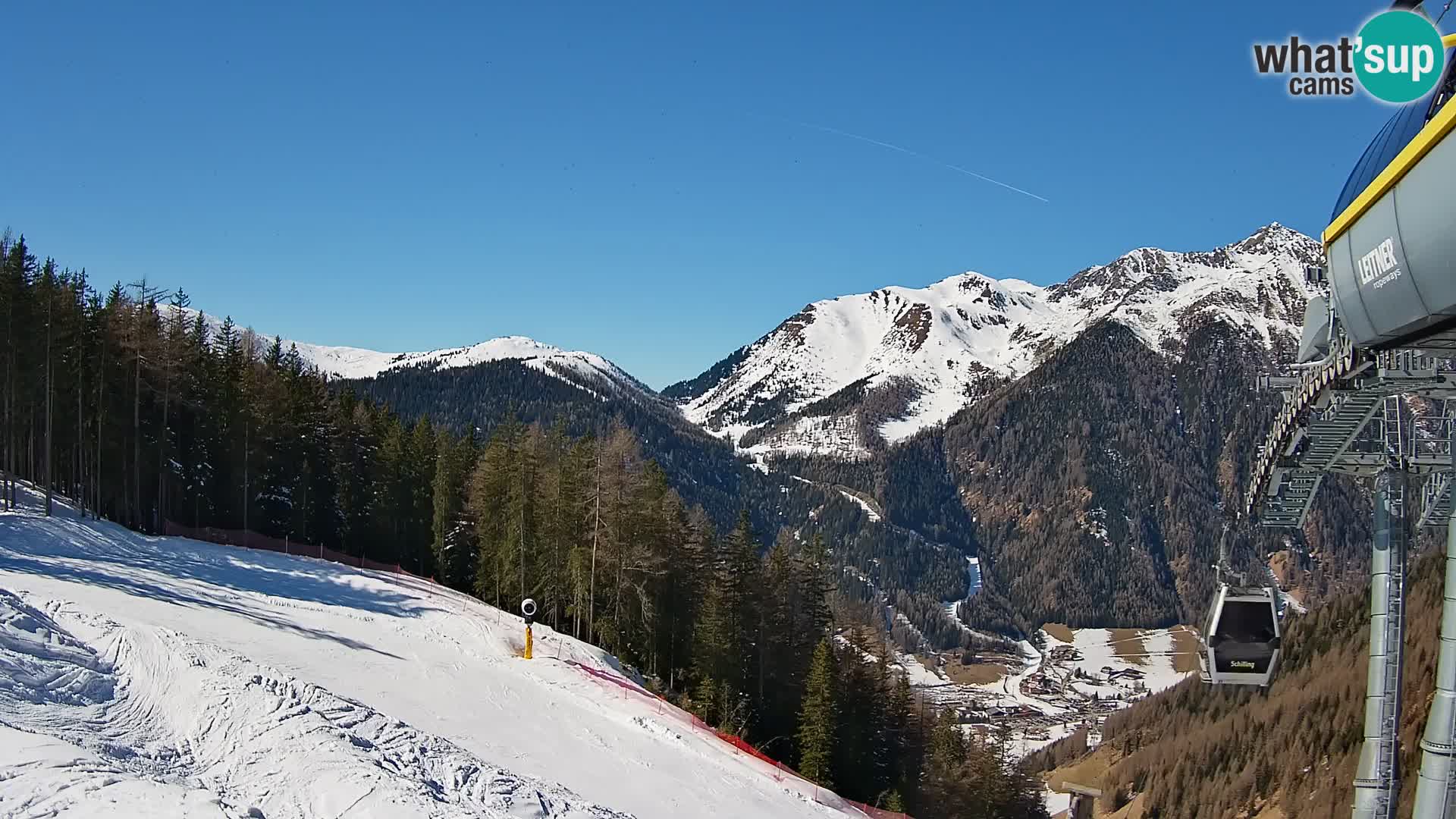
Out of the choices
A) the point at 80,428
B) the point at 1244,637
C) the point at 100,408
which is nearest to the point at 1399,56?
the point at 1244,637

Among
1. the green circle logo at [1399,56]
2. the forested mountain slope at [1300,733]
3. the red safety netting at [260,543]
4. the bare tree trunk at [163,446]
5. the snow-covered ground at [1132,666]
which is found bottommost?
the snow-covered ground at [1132,666]

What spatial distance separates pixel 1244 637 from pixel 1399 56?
316 inches

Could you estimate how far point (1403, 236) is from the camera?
17.2ft

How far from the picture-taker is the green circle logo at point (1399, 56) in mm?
6039

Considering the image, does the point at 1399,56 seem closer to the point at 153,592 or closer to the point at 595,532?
the point at 153,592

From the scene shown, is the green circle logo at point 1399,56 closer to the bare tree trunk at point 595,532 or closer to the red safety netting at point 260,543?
the bare tree trunk at point 595,532

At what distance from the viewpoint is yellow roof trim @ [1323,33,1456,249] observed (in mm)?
4637

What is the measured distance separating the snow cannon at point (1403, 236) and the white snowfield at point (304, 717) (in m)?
11.7

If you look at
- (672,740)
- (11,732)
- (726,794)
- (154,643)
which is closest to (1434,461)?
(726,794)

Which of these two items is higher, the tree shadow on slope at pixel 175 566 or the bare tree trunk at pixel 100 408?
the bare tree trunk at pixel 100 408

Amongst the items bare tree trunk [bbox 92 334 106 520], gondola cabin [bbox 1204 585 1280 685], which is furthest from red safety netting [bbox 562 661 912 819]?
bare tree trunk [bbox 92 334 106 520]

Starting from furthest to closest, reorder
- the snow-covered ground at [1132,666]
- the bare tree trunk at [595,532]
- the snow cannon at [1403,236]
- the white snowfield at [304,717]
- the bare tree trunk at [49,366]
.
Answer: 1. the snow-covered ground at [1132,666]
2. the bare tree trunk at [49,366]
3. the bare tree trunk at [595,532]
4. the white snowfield at [304,717]
5. the snow cannon at [1403,236]

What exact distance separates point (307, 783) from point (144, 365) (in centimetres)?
3151

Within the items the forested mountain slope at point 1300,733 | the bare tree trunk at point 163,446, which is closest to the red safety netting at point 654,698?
the bare tree trunk at point 163,446
